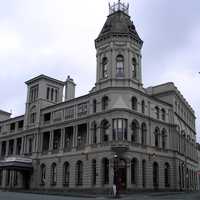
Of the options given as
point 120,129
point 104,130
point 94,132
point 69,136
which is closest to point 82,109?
point 94,132

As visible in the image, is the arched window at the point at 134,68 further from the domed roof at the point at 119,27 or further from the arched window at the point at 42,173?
the arched window at the point at 42,173

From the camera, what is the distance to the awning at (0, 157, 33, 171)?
209 feet

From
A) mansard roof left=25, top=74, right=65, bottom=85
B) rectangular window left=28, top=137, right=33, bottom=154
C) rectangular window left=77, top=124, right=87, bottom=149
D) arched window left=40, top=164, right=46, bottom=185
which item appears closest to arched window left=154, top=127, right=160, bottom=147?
rectangular window left=77, top=124, right=87, bottom=149

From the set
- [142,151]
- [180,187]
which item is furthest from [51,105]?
[180,187]

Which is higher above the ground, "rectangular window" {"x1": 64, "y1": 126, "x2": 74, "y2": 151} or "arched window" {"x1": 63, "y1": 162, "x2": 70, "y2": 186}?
"rectangular window" {"x1": 64, "y1": 126, "x2": 74, "y2": 151}

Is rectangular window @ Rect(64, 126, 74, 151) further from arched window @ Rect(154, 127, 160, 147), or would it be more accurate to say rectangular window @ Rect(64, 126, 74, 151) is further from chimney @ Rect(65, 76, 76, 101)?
arched window @ Rect(154, 127, 160, 147)

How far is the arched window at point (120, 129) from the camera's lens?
51.5m

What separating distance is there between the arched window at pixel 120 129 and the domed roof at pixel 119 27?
1360 centimetres

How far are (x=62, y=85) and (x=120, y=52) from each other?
73.2ft

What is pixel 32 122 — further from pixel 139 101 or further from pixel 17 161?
pixel 139 101

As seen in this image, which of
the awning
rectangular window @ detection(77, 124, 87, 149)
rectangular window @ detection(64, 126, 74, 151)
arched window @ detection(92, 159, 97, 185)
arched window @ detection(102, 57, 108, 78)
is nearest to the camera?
arched window @ detection(92, 159, 97, 185)

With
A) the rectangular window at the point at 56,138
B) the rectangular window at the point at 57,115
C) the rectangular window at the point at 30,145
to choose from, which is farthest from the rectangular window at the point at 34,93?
the rectangular window at the point at 56,138

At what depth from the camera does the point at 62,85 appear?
7475cm

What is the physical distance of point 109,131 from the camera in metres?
52.4
